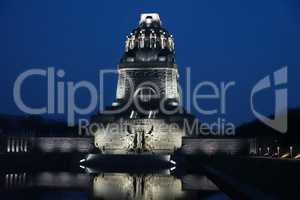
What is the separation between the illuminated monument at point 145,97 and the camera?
62.1 metres

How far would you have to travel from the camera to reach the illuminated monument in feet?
204

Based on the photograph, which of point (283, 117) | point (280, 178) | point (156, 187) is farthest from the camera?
point (283, 117)

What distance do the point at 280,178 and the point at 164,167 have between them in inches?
1163

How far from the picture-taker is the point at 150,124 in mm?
62219

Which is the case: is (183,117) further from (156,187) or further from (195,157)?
(156,187)

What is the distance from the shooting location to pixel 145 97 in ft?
218

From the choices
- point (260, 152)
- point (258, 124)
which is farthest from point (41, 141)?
point (258, 124)

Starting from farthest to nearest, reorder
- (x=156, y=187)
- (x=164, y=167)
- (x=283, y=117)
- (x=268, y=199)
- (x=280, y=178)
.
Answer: (x=283, y=117) < (x=164, y=167) < (x=156, y=187) < (x=280, y=178) < (x=268, y=199)

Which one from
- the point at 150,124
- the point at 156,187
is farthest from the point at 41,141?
the point at 156,187

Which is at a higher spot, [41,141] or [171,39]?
[171,39]

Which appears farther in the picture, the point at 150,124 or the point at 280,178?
the point at 150,124

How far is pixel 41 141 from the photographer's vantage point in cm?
6241

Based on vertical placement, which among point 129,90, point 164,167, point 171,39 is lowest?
point 164,167

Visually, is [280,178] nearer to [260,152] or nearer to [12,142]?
[260,152]
